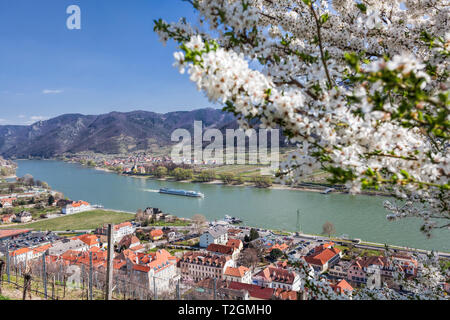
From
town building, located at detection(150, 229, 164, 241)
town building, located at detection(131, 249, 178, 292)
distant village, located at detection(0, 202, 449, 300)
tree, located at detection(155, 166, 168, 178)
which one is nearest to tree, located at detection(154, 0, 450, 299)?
distant village, located at detection(0, 202, 449, 300)

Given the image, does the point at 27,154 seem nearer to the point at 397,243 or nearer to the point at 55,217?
the point at 55,217

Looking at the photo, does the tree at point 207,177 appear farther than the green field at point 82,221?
Yes

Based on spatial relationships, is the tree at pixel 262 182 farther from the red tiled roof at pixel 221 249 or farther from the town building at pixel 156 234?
the red tiled roof at pixel 221 249

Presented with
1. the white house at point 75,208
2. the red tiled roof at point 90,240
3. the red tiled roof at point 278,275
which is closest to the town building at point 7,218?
the white house at point 75,208

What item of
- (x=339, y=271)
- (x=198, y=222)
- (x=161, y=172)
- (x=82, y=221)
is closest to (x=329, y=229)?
(x=339, y=271)

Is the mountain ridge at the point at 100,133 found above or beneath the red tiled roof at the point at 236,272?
above

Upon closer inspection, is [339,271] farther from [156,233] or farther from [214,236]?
[156,233]
